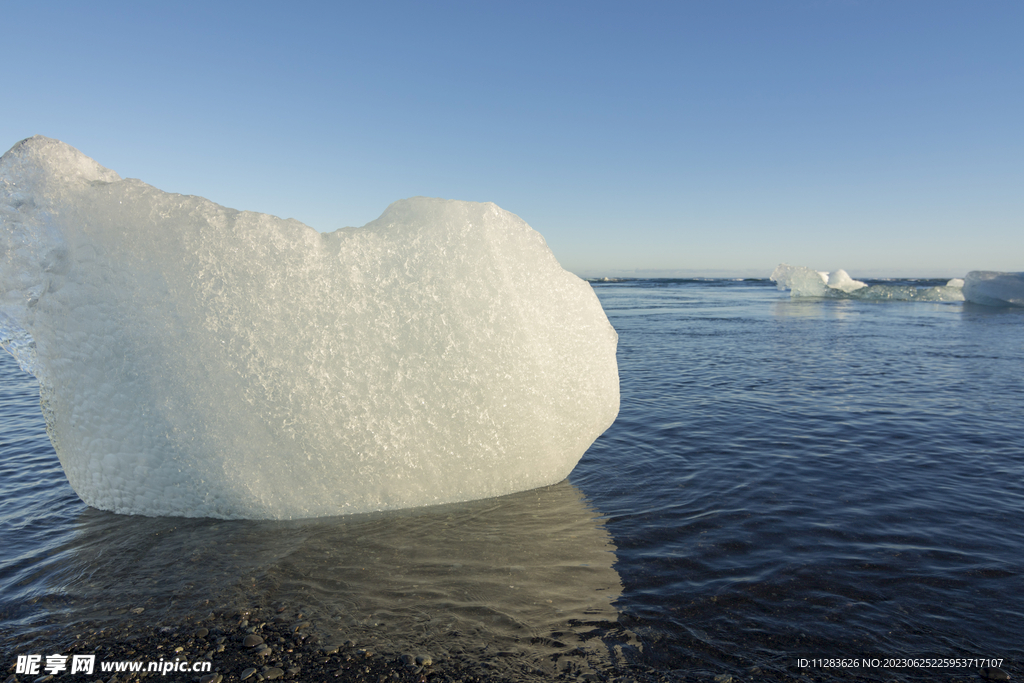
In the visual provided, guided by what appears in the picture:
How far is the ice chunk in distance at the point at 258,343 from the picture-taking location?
16.5ft

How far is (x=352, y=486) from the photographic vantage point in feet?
17.8

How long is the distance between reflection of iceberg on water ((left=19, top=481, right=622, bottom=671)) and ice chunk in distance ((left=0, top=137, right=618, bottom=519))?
47 centimetres

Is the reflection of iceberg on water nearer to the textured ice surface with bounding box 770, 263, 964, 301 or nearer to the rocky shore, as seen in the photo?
the rocky shore

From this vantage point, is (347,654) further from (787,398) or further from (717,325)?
(717,325)

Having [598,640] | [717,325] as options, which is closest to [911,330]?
[717,325]

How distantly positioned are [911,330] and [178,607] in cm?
2746

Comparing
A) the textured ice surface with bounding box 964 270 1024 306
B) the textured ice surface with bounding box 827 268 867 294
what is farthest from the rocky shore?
the textured ice surface with bounding box 827 268 867 294

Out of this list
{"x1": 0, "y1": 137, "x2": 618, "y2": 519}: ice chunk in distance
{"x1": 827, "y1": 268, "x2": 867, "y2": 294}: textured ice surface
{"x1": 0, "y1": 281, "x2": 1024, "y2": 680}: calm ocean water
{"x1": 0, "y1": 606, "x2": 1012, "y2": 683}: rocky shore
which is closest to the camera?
{"x1": 0, "y1": 606, "x2": 1012, "y2": 683}: rocky shore

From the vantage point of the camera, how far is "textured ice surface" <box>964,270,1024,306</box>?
111 feet

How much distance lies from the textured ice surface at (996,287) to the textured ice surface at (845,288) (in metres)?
6.19

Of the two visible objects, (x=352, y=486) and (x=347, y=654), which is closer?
(x=347, y=654)

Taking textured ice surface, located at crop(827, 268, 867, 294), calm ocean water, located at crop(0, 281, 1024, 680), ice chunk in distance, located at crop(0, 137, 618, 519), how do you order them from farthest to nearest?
1. textured ice surface, located at crop(827, 268, 867, 294)
2. ice chunk in distance, located at crop(0, 137, 618, 519)
3. calm ocean water, located at crop(0, 281, 1024, 680)

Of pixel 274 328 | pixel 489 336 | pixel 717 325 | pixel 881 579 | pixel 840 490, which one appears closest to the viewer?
pixel 881 579

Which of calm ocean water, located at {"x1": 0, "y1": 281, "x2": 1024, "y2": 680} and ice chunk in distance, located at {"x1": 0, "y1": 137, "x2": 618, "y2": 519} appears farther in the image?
ice chunk in distance, located at {"x1": 0, "y1": 137, "x2": 618, "y2": 519}
